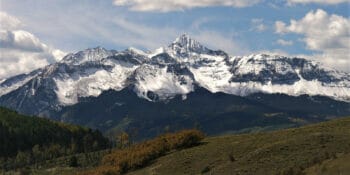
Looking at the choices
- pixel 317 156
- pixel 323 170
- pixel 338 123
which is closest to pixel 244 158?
pixel 317 156

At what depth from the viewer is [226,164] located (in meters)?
84.6

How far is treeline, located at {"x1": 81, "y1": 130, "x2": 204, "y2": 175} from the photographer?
11338 cm

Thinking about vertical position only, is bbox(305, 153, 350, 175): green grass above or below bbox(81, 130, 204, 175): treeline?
above

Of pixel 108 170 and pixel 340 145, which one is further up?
pixel 340 145

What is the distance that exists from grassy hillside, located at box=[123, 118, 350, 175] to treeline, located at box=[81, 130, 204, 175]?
526 cm

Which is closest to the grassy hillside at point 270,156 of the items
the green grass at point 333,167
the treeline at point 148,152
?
the green grass at point 333,167

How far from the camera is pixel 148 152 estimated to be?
379ft

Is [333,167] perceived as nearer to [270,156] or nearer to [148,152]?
[270,156]

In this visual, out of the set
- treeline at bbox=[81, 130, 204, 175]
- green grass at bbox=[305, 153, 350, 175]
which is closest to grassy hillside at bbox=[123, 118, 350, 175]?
green grass at bbox=[305, 153, 350, 175]

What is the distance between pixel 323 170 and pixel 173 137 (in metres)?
61.9

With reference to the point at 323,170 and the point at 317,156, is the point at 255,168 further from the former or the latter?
the point at 323,170

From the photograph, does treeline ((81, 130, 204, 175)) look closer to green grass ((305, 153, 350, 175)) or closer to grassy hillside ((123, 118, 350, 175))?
grassy hillside ((123, 118, 350, 175))

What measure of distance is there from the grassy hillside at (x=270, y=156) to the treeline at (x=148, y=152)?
5.26 m

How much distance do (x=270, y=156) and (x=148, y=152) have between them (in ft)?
129
